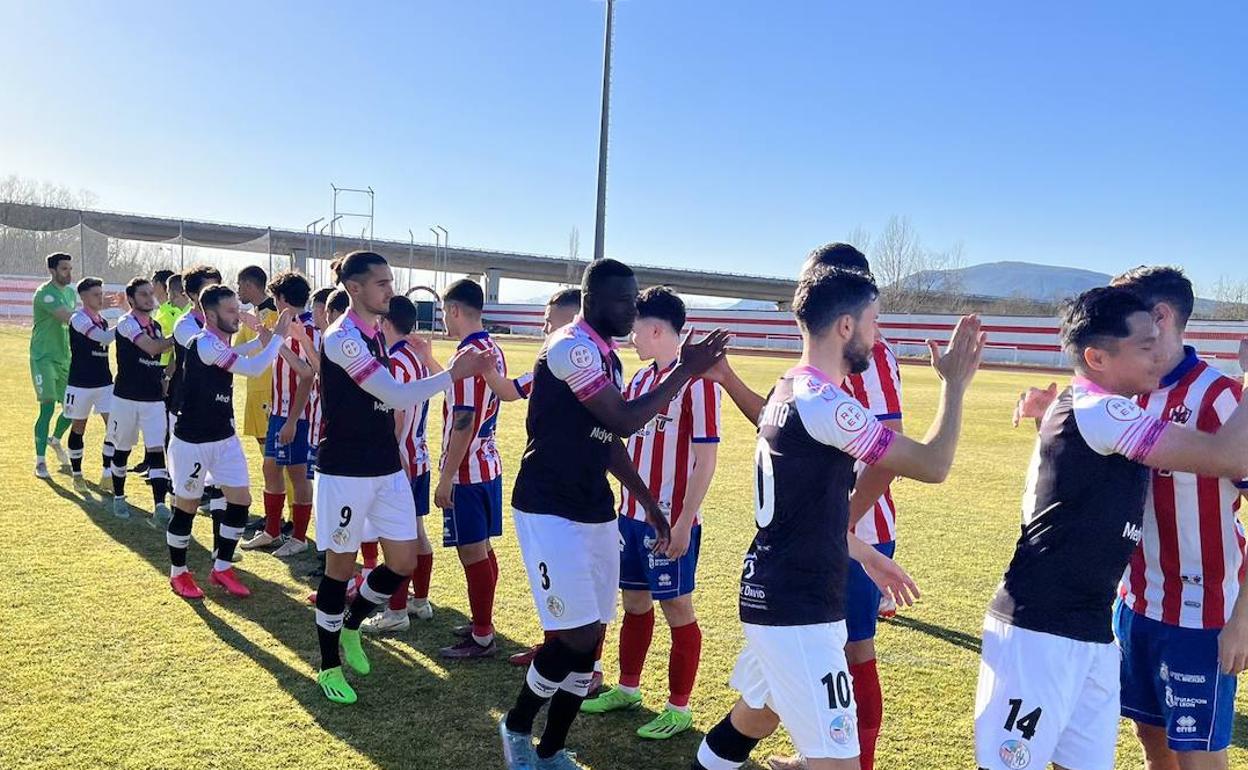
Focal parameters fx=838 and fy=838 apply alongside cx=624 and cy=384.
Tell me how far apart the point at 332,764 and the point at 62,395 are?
Result: 921 cm

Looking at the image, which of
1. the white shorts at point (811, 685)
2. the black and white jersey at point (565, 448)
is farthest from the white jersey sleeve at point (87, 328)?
the white shorts at point (811, 685)

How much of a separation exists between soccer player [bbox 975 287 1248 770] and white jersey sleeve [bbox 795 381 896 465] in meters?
0.61

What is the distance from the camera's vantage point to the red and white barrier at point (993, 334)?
39875 mm

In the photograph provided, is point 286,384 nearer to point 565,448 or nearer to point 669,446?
point 669,446

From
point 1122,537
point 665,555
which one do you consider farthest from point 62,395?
point 1122,537

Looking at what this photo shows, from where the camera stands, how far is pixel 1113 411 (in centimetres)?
260

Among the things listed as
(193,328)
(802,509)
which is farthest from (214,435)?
(802,509)

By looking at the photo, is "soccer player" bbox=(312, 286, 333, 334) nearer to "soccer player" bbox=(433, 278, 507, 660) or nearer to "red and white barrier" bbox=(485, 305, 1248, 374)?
"soccer player" bbox=(433, 278, 507, 660)

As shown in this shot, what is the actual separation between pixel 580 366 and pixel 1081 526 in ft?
6.49

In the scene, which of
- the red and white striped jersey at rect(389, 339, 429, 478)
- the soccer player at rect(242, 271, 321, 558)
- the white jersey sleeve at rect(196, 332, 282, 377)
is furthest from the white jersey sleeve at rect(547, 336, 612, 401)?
the soccer player at rect(242, 271, 321, 558)

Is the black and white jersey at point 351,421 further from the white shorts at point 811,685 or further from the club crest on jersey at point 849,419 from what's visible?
the club crest on jersey at point 849,419

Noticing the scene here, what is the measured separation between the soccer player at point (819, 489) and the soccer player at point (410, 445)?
11.6 ft

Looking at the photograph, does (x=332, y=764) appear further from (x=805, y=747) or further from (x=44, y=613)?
(x=44, y=613)

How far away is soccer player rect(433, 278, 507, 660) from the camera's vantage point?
531 cm
